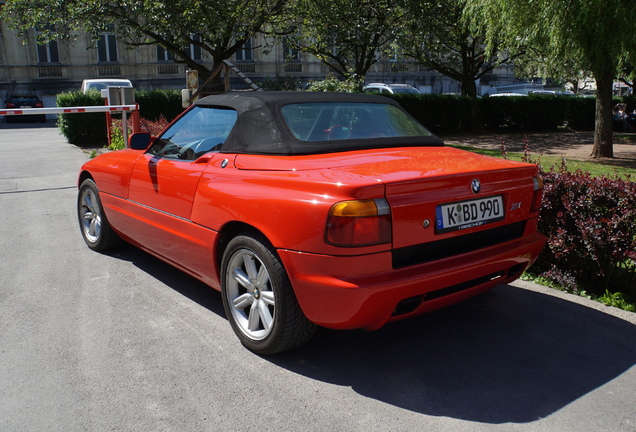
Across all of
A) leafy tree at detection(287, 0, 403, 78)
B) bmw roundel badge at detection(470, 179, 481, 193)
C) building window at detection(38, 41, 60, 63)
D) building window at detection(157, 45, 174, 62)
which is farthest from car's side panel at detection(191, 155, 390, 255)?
building window at detection(38, 41, 60, 63)

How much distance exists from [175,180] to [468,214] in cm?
212

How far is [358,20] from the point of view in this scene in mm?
19734

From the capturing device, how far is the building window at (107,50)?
1598 inches

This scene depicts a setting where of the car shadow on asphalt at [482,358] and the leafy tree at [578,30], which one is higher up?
the leafy tree at [578,30]

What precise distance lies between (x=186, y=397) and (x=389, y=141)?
2.21m

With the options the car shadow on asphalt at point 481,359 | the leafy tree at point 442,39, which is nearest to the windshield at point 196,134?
the car shadow on asphalt at point 481,359

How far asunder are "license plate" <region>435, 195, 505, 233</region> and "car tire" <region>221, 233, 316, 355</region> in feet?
3.10

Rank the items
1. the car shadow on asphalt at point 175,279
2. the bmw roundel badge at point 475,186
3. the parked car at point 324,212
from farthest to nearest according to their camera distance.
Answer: the car shadow on asphalt at point 175,279 < the bmw roundel badge at point 475,186 < the parked car at point 324,212

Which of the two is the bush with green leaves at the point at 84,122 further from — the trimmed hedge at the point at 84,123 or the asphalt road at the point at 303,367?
the asphalt road at the point at 303,367

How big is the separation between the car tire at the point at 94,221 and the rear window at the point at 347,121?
2.55 metres

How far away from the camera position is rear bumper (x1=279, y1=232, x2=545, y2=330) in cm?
300

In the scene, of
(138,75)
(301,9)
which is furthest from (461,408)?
(138,75)

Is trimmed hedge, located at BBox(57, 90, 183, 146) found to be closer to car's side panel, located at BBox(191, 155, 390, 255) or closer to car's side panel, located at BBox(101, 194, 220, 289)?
car's side panel, located at BBox(101, 194, 220, 289)

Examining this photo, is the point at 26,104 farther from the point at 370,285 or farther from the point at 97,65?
the point at 370,285
